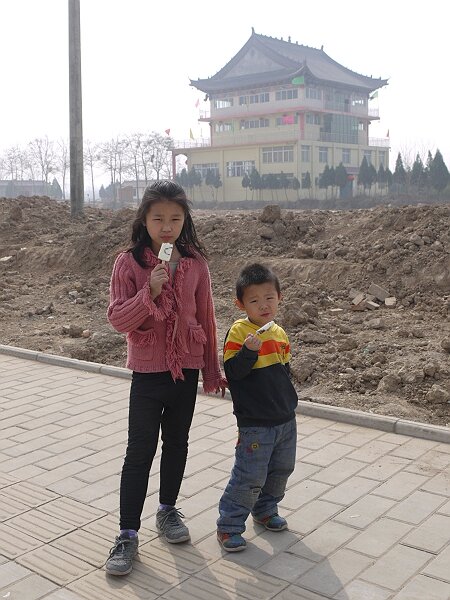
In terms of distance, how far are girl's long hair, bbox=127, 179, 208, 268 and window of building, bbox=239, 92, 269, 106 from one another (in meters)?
57.1

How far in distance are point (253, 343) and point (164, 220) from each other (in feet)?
2.13

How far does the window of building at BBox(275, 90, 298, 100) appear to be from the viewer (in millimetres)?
56131

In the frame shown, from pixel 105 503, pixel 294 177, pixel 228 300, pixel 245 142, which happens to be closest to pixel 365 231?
pixel 228 300

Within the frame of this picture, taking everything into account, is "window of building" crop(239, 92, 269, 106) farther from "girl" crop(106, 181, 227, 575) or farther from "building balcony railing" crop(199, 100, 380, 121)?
"girl" crop(106, 181, 227, 575)

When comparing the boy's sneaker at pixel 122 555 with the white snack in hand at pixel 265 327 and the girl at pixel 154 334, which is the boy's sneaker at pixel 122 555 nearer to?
the girl at pixel 154 334

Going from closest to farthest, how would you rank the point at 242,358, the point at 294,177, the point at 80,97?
the point at 242,358 < the point at 80,97 < the point at 294,177

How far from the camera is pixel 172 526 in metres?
3.36

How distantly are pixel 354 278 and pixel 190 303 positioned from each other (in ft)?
20.3

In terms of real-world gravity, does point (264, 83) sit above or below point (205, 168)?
above

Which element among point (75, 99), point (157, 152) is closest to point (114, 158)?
point (157, 152)

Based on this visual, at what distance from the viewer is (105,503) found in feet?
12.6

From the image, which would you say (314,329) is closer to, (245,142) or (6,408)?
(6,408)

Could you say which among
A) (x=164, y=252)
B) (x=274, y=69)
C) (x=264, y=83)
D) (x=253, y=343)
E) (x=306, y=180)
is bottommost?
(x=253, y=343)

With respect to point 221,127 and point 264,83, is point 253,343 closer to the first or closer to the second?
point 264,83
